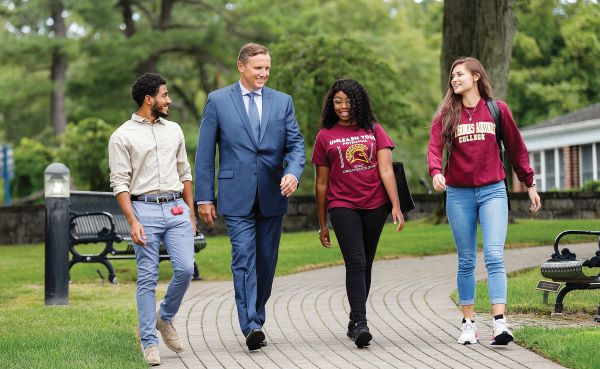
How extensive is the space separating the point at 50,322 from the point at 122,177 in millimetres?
2455

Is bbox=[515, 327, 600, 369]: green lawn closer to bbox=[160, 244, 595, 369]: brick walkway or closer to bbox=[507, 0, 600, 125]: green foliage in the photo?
bbox=[160, 244, 595, 369]: brick walkway

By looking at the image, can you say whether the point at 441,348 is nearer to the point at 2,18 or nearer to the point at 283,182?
the point at 283,182

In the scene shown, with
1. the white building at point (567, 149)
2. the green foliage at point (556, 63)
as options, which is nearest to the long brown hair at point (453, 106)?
the white building at point (567, 149)

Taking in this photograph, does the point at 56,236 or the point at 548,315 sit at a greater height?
the point at 56,236

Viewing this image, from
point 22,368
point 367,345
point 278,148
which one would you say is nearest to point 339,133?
point 278,148

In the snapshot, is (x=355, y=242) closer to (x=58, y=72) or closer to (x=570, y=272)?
(x=570, y=272)

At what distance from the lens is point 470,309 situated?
8195 mm

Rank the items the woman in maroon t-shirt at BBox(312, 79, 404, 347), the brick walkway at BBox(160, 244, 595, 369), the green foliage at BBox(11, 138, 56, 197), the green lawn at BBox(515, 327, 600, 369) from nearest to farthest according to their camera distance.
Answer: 1. the green lawn at BBox(515, 327, 600, 369)
2. the brick walkway at BBox(160, 244, 595, 369)
3. the woman in maroon t-shirt at BBox(312, 79, 404, 347)
4. the green foliage at BBox(11, 138, 56, 197)

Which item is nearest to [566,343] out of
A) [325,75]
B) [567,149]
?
[325,75]

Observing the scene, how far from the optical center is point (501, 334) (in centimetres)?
765

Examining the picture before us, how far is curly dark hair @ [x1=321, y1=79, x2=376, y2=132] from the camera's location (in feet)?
27.1

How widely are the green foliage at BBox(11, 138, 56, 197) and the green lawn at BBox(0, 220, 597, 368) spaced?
12028mm

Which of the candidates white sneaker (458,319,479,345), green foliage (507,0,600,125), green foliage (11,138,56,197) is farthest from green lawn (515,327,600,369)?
green foliage (507,0,600,125)

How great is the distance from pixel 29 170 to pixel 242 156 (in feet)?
93.5
